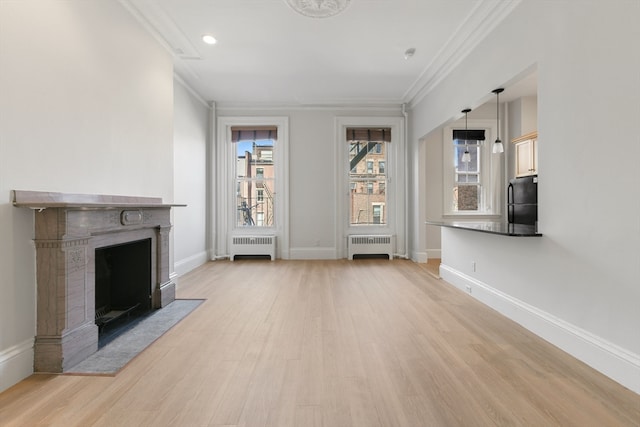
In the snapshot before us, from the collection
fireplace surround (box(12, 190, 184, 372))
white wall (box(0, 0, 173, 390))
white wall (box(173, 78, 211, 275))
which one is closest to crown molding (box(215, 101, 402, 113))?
white wall (box(173, 78, 211, 275))

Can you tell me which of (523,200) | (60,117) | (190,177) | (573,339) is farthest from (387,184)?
(60,117)

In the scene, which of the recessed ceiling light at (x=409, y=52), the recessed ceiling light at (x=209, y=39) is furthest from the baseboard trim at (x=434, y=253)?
the recessed ceiling light at (x=209, y=39)

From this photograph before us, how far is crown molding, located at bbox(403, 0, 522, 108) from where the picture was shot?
10.0 ft

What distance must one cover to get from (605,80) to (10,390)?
394 cm

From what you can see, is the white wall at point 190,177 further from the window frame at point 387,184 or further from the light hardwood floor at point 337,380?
the window frame at point 387,184

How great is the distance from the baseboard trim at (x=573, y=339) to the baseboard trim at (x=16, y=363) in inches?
137

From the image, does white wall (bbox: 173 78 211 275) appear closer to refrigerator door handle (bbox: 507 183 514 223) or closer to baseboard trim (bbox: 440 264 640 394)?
baseboard trim (bbox: 440 264 640 394)

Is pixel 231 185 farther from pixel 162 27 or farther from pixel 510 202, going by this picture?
pixel 510 202

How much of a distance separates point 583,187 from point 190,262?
5.04 m

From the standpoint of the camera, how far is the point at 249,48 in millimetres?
4039

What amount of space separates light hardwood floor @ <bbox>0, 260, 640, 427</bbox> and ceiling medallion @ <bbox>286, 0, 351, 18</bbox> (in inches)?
120

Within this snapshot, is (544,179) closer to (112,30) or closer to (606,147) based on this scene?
(606,147)

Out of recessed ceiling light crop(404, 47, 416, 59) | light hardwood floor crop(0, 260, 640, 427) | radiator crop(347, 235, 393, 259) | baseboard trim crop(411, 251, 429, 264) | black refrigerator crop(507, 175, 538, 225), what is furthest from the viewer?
radiator crop(347, 235, 393, 259)

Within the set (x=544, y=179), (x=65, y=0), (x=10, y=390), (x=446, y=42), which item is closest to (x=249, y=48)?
(x=65, y=0)
